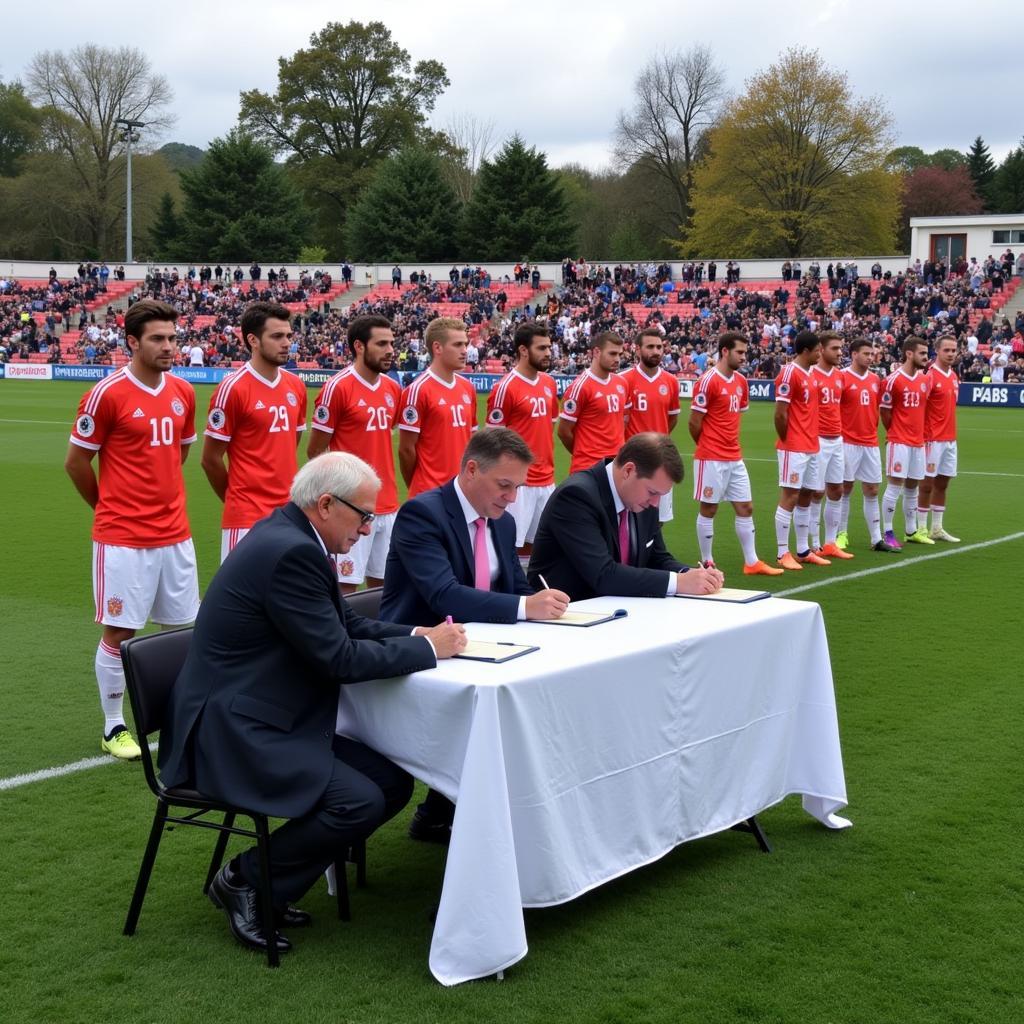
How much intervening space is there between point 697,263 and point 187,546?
46.9 m

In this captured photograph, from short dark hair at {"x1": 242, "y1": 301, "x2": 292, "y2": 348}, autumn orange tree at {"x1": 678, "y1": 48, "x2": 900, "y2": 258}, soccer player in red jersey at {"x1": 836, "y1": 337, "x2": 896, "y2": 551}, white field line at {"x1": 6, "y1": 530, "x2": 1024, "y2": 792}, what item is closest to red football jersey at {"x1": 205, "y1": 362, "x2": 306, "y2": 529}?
short dark hair at {"x1": 242, "y1": 301, "x2": 292, "y2": 348}

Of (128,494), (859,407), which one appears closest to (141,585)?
(128,494)

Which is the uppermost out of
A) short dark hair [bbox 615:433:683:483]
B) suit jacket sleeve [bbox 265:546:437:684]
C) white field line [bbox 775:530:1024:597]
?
short dark hair [bbox 615:433:683:483]

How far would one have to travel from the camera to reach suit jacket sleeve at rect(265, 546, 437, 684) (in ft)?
13.7

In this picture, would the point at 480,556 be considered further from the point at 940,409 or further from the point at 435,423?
the point at 940,409

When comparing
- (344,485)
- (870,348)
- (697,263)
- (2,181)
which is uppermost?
(2,181)

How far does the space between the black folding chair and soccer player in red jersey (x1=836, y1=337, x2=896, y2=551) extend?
32.3 ft

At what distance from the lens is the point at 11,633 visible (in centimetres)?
928

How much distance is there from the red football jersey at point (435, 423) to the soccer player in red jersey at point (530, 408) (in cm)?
92

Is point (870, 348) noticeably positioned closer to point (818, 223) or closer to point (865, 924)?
point (865, 924)

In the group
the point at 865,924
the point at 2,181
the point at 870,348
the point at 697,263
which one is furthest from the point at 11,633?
A: the point at 2,181

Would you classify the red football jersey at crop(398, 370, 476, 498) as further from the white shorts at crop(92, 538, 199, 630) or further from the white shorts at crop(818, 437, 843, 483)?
the white shorts at crop(818, 437, 843, 483)

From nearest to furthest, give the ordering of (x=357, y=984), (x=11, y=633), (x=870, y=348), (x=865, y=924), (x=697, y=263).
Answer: (x=357, y=984) < (x=865, y=924) < (x=11, y=633) < (x=870, y=348) < (x=697, y=263)

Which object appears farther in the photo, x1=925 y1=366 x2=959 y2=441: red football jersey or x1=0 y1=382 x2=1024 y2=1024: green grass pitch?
x1=925 y1=366 x2=959 y2=441: red football jersey
